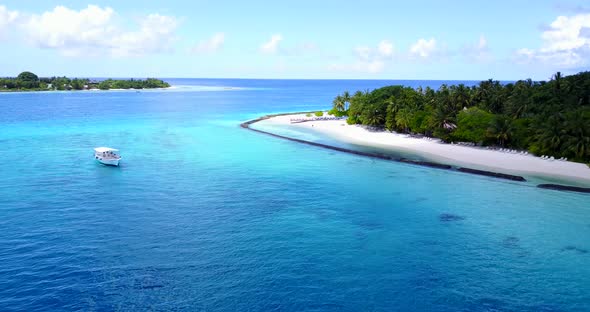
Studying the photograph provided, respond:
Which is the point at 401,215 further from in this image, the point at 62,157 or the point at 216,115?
the point at 216,115

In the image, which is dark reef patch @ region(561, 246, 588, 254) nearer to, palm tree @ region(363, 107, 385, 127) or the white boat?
the white boat

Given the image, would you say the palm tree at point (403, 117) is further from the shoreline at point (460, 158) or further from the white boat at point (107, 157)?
the white boat at point (107, 157)

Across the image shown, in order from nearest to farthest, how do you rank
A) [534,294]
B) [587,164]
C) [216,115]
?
[534,294] → [587,164] → [216,115]

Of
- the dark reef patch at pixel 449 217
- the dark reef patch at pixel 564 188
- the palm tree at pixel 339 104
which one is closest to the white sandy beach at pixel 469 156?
the dark reef patch at pixel 564 188

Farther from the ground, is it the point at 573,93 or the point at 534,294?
the point at 573,93

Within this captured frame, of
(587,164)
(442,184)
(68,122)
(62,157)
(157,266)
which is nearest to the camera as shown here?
(157,266)

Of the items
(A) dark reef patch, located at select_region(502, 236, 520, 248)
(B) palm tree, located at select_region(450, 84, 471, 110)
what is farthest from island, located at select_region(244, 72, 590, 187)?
(A) dark reef patch, located at select_region(502, 236, 520, 248)

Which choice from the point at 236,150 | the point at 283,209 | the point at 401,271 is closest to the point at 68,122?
the point at 236,150

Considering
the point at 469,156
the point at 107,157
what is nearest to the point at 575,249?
the point at 469,156
